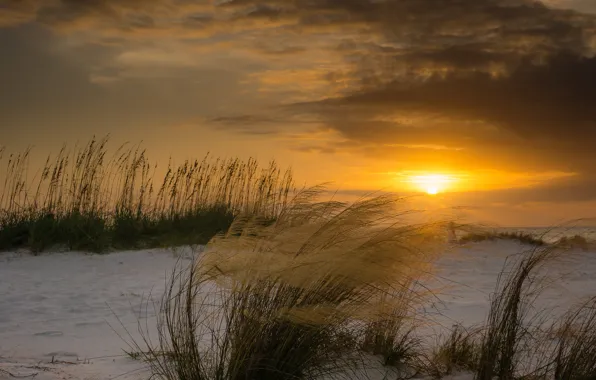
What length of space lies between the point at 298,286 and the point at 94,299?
181 inches

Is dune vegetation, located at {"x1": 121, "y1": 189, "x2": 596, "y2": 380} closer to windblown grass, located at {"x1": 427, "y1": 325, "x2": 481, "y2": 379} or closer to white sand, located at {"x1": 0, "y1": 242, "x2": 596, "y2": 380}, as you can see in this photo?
windblown grass, located at {"x1": 427, "y1": 325, "x2": 481, "y2": 379}

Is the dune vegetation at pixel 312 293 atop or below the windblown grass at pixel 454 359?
atop

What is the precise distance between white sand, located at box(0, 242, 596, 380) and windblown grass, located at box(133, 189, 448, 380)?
1.64 ft

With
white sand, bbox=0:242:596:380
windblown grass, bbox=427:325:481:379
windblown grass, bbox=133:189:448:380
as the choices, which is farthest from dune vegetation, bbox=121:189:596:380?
white sand, bbox=0:242:596:380

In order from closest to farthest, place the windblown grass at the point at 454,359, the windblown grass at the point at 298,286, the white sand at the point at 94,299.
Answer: the windblown grass at the point at 298,286
the windblown grass at the point at 454,359
the white sand at the point at 94,299

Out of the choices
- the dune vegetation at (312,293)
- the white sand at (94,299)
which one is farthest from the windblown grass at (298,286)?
the white sand at (94,299)

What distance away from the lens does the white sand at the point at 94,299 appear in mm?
4430

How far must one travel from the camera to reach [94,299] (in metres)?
7.08

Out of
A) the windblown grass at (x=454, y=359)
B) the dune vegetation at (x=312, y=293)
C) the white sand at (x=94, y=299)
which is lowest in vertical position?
the white sand at (x=94, y=299)

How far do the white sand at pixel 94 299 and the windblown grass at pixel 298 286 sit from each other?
50 centimetres

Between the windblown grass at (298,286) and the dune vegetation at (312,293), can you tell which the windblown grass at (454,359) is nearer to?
the dune vegetation at (312,293)

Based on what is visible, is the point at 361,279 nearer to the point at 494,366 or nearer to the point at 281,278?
the point at 281,278

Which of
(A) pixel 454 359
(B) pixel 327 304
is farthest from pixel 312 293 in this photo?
(A) pixel 454 359

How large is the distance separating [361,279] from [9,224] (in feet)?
27.9
